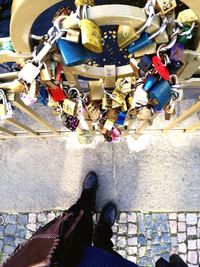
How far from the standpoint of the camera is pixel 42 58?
1.29 meters

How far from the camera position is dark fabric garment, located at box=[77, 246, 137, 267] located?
1858mm

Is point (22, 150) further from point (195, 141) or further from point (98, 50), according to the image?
point (98, 50)

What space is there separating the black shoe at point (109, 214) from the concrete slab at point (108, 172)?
0.06 meters

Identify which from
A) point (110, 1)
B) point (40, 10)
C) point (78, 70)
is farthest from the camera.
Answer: point (110, 1)

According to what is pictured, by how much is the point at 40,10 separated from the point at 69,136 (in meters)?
1.66

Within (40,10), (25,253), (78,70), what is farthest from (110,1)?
(25,253)

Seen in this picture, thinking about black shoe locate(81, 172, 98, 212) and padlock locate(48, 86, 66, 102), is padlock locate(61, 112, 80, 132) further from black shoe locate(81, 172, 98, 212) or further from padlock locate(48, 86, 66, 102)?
black shoe locate(81, 172, 98, 212)

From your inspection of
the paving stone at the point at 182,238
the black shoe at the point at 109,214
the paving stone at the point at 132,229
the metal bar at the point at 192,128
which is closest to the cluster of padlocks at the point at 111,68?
the metal bar at the point at 192,128

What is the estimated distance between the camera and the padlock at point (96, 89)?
154cm

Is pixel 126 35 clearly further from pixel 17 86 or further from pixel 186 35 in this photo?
pixel 17 86

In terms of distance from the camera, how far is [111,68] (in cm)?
143

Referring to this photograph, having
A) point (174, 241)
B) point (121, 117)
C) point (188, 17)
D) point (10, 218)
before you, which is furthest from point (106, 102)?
point (10, 218)

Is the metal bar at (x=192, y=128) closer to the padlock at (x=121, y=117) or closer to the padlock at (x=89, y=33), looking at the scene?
the padlock at (x=121, y=117)

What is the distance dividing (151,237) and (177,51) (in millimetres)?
1531
